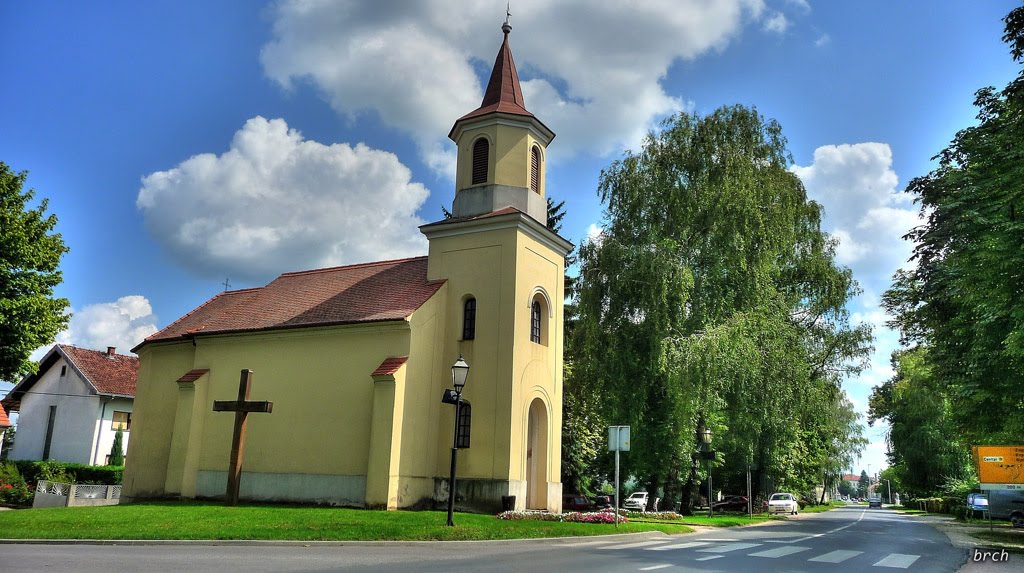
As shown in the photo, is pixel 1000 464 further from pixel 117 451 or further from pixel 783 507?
pixel 117 451

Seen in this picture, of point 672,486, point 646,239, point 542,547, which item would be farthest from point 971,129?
point 542,547

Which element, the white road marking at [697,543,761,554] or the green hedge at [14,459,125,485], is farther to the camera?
the green hedge at [14,459,125,485]

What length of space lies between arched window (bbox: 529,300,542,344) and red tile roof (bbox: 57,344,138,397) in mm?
30903

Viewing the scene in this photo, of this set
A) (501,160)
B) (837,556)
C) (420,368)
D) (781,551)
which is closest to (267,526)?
(420,368)

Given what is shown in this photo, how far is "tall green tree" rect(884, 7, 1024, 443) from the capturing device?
1695 centimetres

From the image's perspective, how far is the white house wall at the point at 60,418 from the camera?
41.2m

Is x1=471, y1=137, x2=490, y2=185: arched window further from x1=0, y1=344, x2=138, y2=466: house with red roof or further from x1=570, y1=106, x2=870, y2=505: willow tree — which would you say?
x1=0, y1=344, x2=138, y2=466: house with red roof

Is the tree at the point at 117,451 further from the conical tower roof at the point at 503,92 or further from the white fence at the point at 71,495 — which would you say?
the conical tower roof at the point at 503,92

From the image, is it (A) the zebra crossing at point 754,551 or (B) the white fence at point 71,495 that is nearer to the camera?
(A) the zebra crossing at point 754,551

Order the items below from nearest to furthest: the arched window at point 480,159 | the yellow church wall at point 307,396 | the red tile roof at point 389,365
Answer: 1. the red tile roof at point 389,365
2. the yellow church wall at point 307,396
3. the arched window at point 480,159

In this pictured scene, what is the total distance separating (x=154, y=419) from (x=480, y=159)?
17.6m

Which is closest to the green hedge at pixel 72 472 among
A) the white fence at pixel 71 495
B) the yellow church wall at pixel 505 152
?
the white fence at pixel 71 495

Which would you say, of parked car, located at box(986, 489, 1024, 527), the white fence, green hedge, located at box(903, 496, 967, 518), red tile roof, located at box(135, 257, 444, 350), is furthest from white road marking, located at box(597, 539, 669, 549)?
green hedge, located at box(903, 496, 967, 518)

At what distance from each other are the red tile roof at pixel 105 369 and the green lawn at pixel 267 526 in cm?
2507
